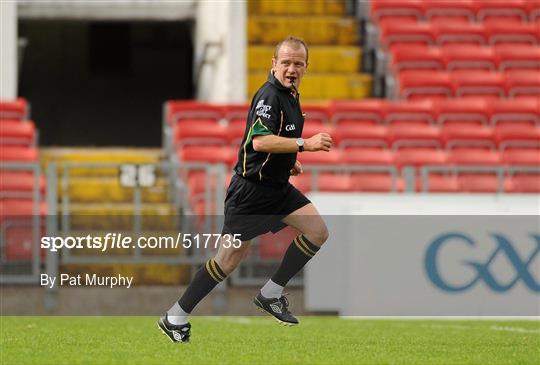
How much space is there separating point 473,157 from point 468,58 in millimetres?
2608

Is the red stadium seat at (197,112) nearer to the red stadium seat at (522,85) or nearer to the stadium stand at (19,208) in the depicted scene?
the stadium stand at (19,208)

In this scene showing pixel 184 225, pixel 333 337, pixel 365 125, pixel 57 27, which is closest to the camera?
pixel 333 337

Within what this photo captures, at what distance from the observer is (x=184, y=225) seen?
43.8 feet

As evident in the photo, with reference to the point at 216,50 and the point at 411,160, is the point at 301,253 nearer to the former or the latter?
the point at 411,160

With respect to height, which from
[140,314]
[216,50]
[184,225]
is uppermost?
[216,50]

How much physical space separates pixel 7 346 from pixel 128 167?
221 inches

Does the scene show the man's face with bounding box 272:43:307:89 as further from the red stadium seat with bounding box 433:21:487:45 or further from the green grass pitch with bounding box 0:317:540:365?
the red stadium seat with bounding box 433:21:487:45

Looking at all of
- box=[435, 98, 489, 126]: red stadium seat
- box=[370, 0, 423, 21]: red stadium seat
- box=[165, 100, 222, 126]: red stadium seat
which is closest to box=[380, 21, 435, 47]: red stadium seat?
box=[370, 0, 423, 21]: red stadium seat

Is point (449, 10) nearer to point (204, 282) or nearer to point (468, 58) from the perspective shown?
point (468, 58)

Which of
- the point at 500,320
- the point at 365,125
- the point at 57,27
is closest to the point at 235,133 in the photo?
the point at 365,125

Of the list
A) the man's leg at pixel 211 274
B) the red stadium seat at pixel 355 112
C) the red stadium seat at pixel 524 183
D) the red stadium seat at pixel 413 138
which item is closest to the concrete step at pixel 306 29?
the red stadium seat at pixel 355 112

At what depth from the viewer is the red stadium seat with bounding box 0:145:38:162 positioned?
1485cm

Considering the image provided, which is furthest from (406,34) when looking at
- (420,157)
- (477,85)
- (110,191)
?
(110,191)

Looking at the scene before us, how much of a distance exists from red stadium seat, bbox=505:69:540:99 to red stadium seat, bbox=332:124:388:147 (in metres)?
2.37
